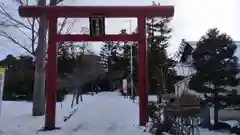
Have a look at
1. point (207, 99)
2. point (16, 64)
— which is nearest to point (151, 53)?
point (16, 64)

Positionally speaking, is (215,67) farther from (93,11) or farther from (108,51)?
(108,51)

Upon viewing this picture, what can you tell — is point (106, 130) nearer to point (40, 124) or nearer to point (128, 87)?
point (40, 124)

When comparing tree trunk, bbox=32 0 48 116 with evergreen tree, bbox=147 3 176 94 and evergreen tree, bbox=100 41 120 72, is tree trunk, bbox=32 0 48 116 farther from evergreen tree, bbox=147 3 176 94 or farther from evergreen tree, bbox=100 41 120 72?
evergreen tree, bbox=100 41 120 72

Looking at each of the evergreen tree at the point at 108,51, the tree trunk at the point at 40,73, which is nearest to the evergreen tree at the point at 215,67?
the tree trunk at the point at 40,73

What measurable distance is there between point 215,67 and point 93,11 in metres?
5.22

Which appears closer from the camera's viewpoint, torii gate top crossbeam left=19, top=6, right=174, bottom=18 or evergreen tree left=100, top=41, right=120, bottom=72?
torii gate top crossbeam left=19, top=6, right=174, bottom=18

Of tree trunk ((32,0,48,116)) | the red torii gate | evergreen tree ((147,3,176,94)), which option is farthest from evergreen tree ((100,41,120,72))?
the red torii gate

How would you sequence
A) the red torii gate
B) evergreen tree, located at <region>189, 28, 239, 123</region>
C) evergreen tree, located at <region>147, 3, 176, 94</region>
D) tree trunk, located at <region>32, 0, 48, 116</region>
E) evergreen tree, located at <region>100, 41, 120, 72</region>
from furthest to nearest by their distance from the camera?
evergreen tree, located at <region>100, 41, 120, 72</region> → evergreen tree, located at <region>147, 3, 176, 94</region> → tree trunk, located at <region>32, 0, 48, 116</region> → evergreen tree, located at <region>189, 28, 239, 123</region> → the red torii gate

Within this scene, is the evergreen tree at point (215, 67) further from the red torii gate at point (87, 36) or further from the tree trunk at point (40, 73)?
the tree trunk at point (40, 73)

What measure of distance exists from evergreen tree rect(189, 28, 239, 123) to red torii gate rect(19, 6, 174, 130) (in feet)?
9.70

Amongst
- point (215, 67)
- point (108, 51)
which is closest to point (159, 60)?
point (215, 67)

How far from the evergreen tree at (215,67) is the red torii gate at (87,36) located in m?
2.96

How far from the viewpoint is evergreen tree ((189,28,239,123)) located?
1353 cm

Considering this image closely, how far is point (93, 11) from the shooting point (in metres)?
11.5
